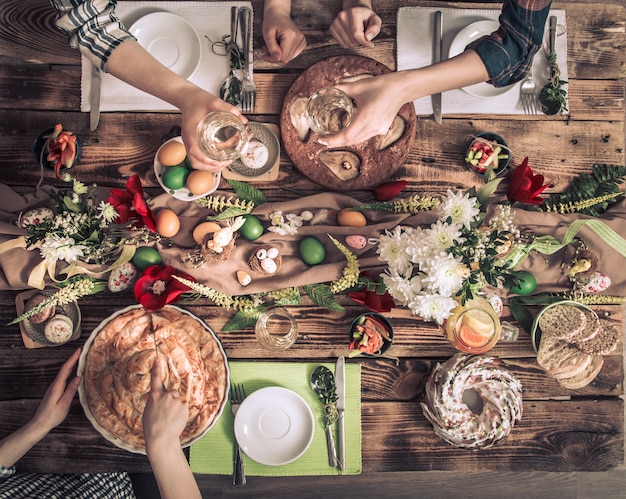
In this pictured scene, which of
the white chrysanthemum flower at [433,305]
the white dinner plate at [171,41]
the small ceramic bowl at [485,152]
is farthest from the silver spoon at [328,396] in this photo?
the white dinner plate at [171,41]

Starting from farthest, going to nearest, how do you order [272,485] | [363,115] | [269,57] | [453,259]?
[272,485] < [269,57] < [363,115] < [453,259]

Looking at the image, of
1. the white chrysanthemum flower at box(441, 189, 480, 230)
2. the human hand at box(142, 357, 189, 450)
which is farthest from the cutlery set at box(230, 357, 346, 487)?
the white chrysanthemum flower at box(441, 189, 480, 230)

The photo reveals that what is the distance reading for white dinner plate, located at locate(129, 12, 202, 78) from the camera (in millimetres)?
1554

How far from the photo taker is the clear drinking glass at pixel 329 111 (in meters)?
1.37

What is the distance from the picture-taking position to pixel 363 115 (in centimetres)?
125

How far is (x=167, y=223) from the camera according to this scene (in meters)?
1.44

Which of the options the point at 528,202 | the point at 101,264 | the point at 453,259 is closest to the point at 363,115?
the point at 453,259

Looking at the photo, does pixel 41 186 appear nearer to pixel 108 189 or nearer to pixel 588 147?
pixel 108 189

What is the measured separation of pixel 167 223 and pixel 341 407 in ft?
2.72

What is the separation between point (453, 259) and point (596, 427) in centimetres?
102

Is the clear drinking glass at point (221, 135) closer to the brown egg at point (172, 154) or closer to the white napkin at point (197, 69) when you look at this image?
the brown egg at point (172, 154)

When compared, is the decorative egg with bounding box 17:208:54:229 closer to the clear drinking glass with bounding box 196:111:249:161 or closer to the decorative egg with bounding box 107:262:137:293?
the decorative egg with bounding box 107:262:137:293

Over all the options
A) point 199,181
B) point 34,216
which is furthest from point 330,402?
point 34,216

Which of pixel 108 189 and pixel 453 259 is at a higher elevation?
pixel 108 189
